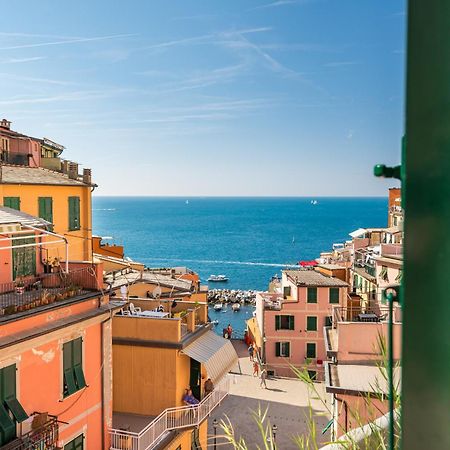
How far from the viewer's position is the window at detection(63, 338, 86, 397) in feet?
42.0

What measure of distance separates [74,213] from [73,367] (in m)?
9.74

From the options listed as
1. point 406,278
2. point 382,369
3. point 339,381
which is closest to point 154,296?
point 339,381

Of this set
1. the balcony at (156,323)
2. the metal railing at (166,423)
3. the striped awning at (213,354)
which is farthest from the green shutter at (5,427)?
the striped awning at (213,354)

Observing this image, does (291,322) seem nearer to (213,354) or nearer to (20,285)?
(213,354)

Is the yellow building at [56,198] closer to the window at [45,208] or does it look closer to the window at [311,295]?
the window at [45,208]

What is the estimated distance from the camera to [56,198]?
20.2 metres

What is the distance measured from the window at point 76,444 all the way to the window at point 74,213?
388 inches

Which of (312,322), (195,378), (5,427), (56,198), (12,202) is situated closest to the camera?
(5,427)

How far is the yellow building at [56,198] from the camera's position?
1795cm

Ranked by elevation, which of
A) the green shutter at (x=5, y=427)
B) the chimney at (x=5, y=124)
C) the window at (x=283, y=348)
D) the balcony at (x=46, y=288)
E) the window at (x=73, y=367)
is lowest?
the window at (x=283, y=348)

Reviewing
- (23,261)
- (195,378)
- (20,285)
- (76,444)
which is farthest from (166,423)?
(23,261)

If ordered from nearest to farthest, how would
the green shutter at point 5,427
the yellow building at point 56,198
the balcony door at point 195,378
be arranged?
1. the green shutter at point 5,427
2. the balcony door at point 195,378
3. the yellow building at point 56,198

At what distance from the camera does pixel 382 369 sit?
3.11 meters

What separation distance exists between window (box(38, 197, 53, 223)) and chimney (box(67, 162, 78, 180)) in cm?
256
